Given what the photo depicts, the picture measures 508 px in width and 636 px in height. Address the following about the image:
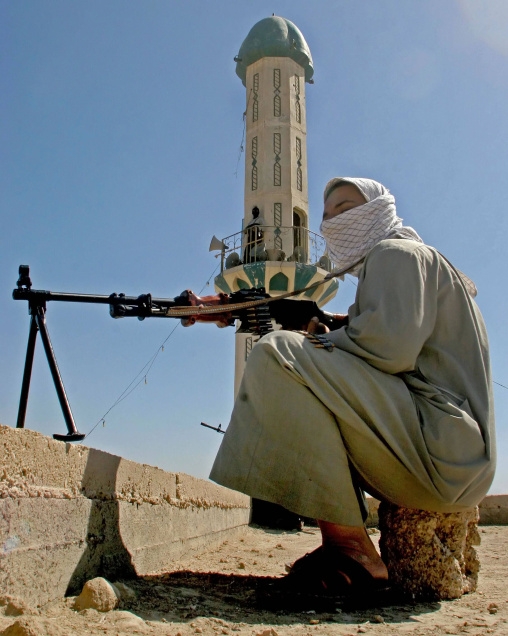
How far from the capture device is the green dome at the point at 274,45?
65.2 ft

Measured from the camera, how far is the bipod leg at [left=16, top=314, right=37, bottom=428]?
248cm

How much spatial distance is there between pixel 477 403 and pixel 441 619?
2.30 ft

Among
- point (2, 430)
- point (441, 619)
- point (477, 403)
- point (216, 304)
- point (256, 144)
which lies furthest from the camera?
point (256, 144)

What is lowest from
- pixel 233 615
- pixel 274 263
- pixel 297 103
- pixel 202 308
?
pixel 233 615

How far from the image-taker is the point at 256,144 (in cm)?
1908

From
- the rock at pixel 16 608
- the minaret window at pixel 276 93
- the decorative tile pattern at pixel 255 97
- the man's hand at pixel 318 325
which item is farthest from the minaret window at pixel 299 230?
the rock at pixel 16 608

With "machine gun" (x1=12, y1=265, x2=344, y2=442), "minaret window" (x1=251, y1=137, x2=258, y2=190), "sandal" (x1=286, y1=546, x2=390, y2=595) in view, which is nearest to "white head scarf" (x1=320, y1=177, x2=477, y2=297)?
"machine gun" (x1=12, y1=265, x2=344, y2=442)

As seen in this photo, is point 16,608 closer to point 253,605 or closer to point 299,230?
point 253,605

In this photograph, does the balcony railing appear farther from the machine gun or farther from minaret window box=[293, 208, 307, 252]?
the machine gun

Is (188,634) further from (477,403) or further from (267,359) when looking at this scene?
(477,403)

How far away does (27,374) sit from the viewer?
2629 millimetres

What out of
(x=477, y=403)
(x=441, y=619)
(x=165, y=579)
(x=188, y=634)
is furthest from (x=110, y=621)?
(x=477, y=403)

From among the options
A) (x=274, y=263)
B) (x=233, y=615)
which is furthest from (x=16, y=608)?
(x=274, y=263)

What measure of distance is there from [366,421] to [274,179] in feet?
57.0
